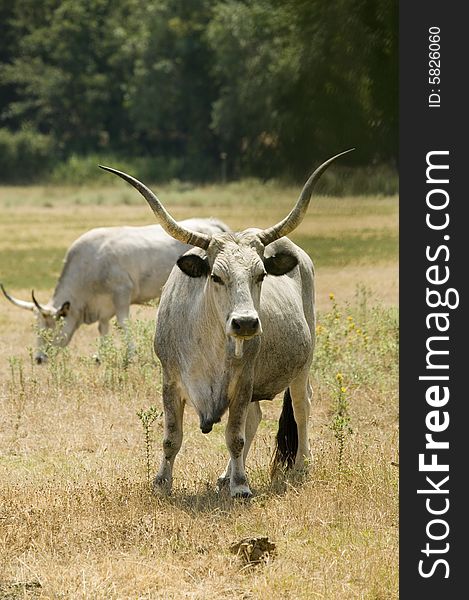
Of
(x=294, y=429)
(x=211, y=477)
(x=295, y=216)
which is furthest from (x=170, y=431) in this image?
(x=295, y=216)

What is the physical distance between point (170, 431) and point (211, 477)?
0.58 m

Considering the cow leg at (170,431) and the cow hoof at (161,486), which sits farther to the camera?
→ the cow leg at (170,431)

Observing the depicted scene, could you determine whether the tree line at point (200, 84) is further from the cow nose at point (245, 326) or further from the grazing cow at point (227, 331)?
the cow nose at point (245, 326)

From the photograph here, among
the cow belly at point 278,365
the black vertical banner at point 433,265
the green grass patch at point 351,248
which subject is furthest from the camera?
the green grass patch at point 351,248

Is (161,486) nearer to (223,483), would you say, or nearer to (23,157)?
(223,483)

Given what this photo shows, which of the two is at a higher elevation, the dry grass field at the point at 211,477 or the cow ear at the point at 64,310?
the cow ear at the point at 64,310

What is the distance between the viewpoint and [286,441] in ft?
25.7

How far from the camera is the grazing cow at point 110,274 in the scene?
1355 centimetres

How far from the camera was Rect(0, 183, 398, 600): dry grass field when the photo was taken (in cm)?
554

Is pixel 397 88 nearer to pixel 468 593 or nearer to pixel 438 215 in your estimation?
pixel 438 215

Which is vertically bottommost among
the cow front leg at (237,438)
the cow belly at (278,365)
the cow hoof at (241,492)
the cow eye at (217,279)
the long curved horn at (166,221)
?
the cow hoof at (241,492)

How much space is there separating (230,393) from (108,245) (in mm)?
7341

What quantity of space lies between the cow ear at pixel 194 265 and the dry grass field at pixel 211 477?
585mm

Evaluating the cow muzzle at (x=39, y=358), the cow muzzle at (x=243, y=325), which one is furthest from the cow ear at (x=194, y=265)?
the cow muzzle at (x=39, y=358)
